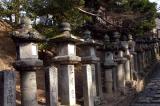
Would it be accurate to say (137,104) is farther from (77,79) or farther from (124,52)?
(77,79)

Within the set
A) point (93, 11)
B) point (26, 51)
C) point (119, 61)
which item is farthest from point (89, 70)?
point (93, 11)

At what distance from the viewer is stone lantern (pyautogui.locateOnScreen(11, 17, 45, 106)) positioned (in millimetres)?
6602

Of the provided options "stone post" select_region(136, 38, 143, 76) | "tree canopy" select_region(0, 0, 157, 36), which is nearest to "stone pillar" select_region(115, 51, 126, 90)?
Result: "tree canopy" select_region(0, 0, 157, 36)

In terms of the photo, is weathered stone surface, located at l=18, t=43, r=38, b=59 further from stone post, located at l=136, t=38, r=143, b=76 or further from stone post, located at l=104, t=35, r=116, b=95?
stone post, located at l=136, t=38, r=143, b=76

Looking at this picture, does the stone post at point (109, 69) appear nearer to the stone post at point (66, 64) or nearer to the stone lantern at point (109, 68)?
the stone lantern at point (109, 68)

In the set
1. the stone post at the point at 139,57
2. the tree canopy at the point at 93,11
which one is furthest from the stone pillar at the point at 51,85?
the stone post at the point at 139,57

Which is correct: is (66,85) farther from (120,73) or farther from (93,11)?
(93,11)

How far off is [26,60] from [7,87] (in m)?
1.17

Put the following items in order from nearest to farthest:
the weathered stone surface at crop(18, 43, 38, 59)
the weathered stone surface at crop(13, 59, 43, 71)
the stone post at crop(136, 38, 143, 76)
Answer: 1. the weathered stone surface at crop(13, 59, 43, 71)
2. the weathered stone surface at crop(18, 43, 38, 59)
3. the stone post at crop(136, 38, 143, 76)

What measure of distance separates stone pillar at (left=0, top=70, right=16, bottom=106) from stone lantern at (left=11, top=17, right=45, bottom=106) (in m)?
0.99

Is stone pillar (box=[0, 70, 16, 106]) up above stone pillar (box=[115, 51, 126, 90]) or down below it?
above

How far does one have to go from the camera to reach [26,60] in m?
6.62

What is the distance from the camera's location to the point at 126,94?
13336 millimetres

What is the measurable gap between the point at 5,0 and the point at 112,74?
4.42 metres
